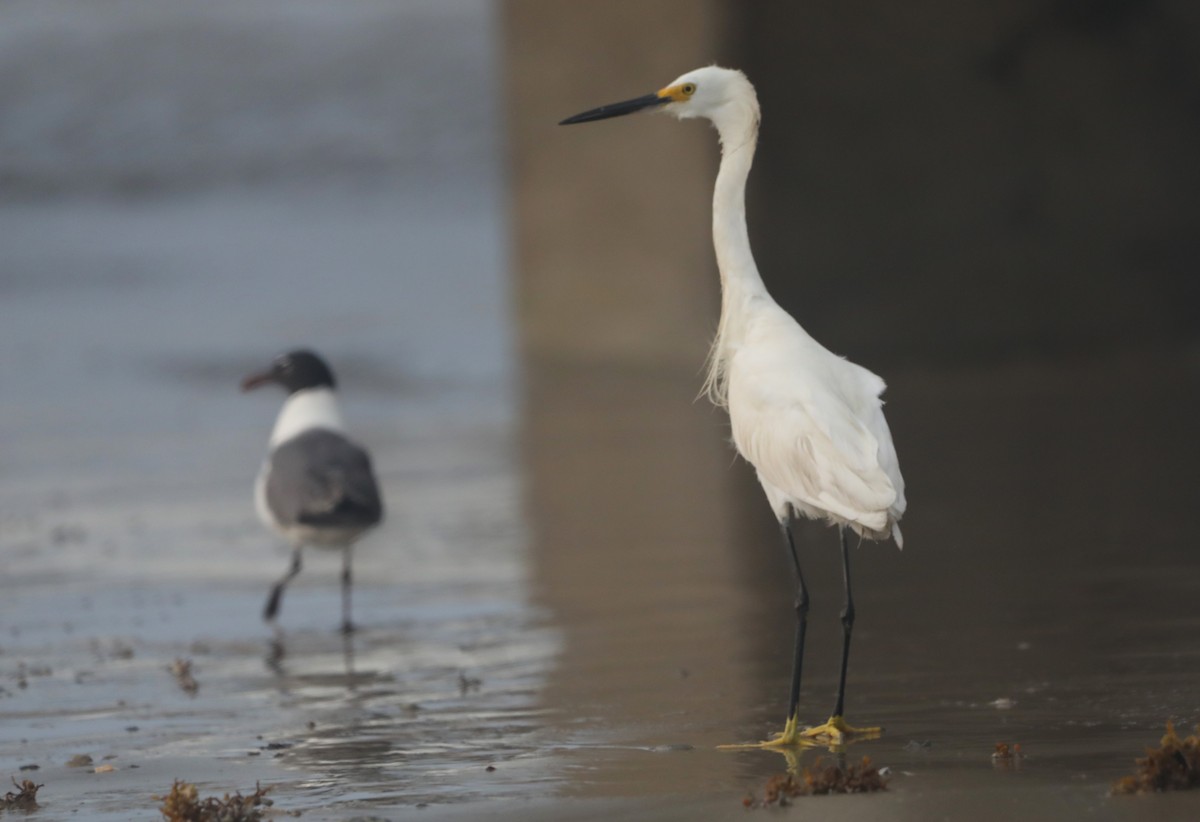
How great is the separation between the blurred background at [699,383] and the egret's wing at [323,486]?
49 cm

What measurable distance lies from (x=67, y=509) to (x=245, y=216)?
2909 cm

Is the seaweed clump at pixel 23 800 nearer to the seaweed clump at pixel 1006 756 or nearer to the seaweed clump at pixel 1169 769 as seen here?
the seaweed clump at pixel 1006 756

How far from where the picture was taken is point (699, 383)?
18.1m

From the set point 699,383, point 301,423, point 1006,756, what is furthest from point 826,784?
point 699,383

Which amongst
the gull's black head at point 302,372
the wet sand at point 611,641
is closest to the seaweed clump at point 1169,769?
the wet sand at point 611,641

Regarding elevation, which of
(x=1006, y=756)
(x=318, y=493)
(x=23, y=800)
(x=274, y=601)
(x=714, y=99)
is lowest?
(x=1006, y=756)

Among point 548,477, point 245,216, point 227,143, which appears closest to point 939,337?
point 548,477

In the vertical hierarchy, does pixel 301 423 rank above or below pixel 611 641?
above

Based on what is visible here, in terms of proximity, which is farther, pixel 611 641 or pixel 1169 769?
pixel 611 641

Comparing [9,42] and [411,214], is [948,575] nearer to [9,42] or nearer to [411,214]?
[411,214]

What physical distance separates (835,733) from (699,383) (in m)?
12.9

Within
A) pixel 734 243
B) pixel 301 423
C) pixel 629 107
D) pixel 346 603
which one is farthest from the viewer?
pixel 301 423

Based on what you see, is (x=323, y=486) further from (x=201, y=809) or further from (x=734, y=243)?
(x=201, y=809)

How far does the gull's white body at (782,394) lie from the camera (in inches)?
209
